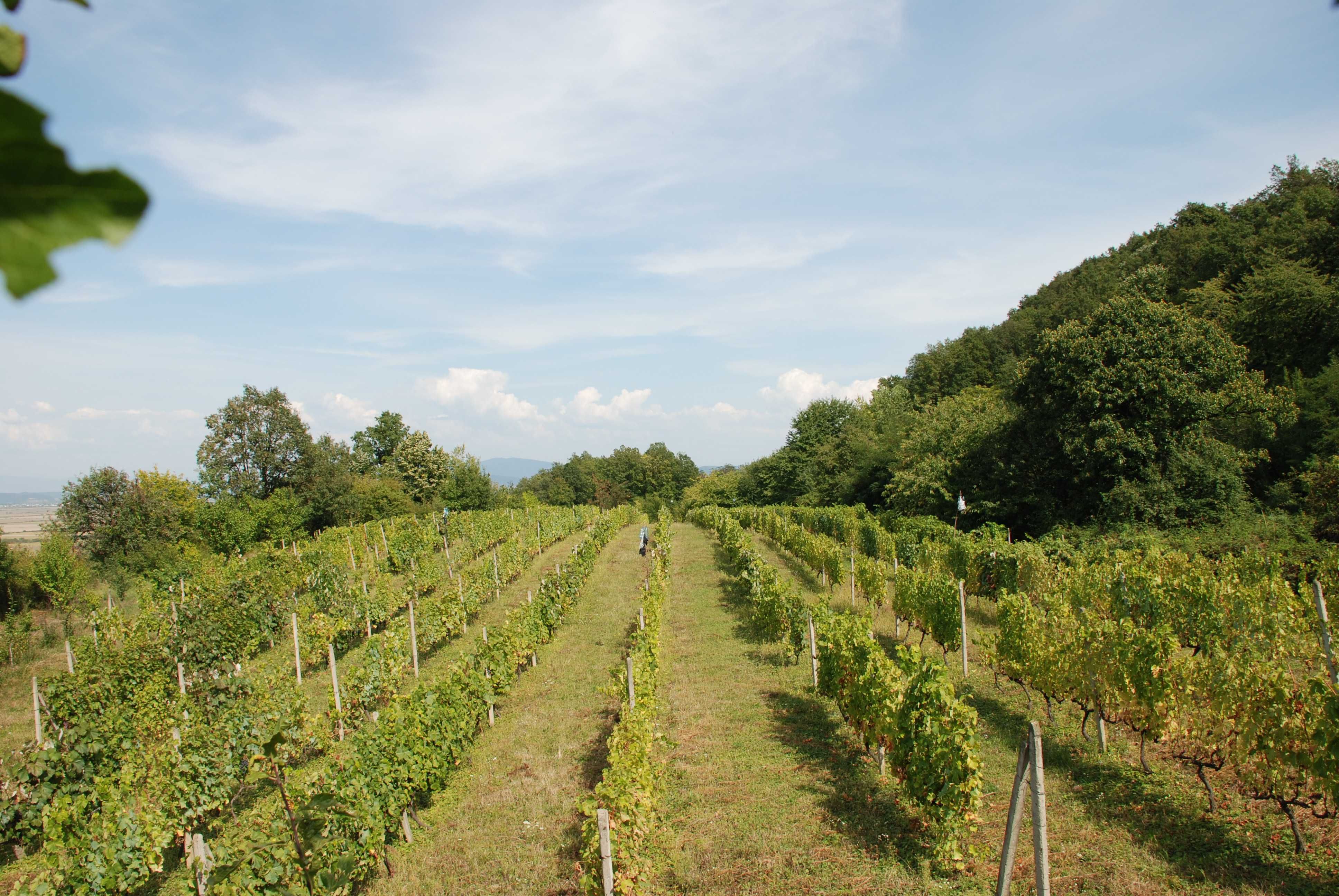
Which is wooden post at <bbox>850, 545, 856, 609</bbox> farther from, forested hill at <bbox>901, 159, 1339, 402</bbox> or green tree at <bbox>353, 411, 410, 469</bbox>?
green tree at <bbox>353, 411, 410, 469</bbox>

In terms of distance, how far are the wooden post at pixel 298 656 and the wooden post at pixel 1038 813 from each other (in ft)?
38.7

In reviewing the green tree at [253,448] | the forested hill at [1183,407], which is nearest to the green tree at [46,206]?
the forested hill at [1183,407]

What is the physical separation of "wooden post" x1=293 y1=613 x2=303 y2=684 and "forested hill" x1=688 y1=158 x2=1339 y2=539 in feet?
67.8

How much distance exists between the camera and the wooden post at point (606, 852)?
5.76 metres

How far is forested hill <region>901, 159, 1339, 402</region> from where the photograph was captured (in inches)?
934

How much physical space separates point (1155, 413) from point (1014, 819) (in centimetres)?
1925

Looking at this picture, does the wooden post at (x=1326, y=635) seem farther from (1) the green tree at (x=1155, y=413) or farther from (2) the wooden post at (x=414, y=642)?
(2) the wooden post at (x=414, y=642)

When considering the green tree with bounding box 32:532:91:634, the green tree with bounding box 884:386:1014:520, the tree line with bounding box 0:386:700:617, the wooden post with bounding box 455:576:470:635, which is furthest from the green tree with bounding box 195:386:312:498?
the green tree with bounding box 884:386:1014:520

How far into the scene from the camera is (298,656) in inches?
523

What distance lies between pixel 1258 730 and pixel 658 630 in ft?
34.5

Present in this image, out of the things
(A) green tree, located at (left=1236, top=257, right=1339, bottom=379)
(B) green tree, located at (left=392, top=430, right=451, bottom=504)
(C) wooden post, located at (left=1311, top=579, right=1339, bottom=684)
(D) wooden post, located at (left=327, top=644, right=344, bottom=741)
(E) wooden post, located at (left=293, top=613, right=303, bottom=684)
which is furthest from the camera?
(B) green tree, located at (left=392, top=430, right=451, bottom=504)

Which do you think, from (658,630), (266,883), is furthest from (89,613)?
(266,883)

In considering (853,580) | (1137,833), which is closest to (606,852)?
(1137,833)

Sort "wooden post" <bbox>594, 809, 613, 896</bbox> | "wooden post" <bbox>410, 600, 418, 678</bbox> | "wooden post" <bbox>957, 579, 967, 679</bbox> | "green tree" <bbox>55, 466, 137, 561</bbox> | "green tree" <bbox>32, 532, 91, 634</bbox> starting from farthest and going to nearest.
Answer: "green tree" <bbox>55, 466, 137, 561</bbox>, "green tree" <bbox>32, 532, 91, 634</bbox>, "wooden post" <bbox>410, 600, 418, 678</bbox>, "wooden post" <bbox>957, 579, 967, 679</bbox>, "wooden post" <bbox>594, 809, 613, 896</bbox>
